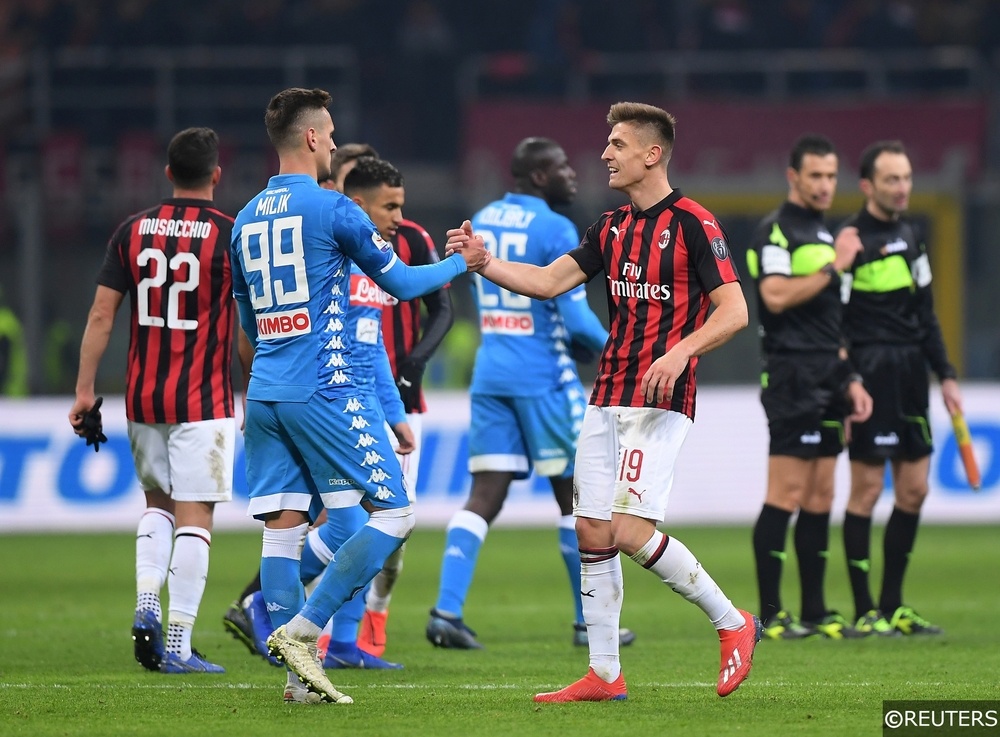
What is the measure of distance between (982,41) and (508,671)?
17.4 meters

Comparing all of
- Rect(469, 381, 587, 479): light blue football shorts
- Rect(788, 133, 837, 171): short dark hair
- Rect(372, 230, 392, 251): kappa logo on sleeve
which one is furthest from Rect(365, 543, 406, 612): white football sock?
Rect(788, 133, 837, 171): short dark hair

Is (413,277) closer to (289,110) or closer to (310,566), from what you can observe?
(289,110)

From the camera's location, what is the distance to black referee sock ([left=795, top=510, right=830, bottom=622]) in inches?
311

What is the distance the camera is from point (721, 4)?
21.5 meters

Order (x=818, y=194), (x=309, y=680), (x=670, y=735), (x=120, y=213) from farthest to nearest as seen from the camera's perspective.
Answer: (x=120, y=213) → (x=818, y=194) → (x=309, y=680) → (x=670, y=735)

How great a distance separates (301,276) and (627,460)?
1306mm

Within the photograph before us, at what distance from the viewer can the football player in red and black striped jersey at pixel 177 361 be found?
6613 millimetres

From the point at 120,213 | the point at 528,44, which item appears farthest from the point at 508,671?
the point at 528,44

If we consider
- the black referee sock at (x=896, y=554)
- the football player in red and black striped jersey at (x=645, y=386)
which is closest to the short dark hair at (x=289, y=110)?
the football player in red and black striped jersey at (x=645, y=386)

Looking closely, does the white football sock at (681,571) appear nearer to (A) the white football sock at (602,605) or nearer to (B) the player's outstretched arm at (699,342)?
(A) the white football sock at (602,605)

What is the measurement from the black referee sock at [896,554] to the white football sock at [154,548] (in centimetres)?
→ 368

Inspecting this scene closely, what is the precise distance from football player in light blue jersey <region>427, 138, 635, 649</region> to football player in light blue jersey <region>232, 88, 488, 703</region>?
2271 millimetres

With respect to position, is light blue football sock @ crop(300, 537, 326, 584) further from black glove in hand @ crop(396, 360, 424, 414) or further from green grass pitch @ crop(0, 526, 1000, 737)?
black glove in hand @ crop(396, 360, 424, 414)

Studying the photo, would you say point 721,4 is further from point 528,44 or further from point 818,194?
point 818,194
